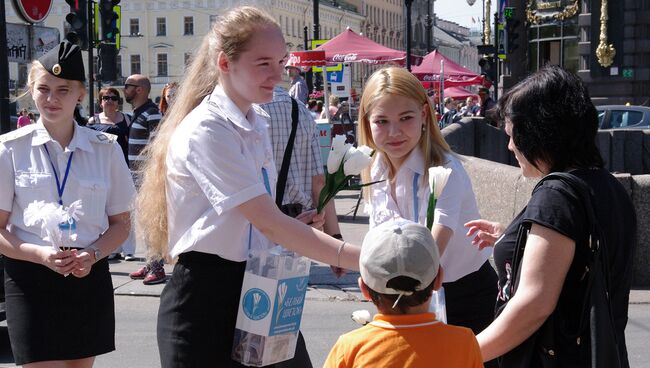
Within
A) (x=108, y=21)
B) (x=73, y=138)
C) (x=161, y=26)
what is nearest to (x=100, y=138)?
(x=73, y=138)

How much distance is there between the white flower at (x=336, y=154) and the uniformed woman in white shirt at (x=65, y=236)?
3.97ft

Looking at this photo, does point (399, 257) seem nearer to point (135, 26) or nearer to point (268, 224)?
point (268, 224)

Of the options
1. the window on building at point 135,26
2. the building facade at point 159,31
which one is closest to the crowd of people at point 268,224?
the building facade at point 159,31

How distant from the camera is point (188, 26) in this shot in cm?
9850

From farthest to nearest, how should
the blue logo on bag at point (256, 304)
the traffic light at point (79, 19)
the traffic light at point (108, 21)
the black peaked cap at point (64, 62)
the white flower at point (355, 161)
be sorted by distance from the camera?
the traffic light at point (108, 21) → the traffic light at point (79, 19) → the black peaked cap at point (64, 62) → the white flower at point (355, 161) → the blue logo on bag at point (256, 304)

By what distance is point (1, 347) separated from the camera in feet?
25.7

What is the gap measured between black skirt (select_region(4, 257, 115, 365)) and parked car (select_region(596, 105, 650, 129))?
61.0 feet

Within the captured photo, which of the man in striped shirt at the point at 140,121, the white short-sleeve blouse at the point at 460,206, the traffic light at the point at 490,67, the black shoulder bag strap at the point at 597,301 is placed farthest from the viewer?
the traffic light at the point at 490,67

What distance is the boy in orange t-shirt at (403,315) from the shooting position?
→ 2.66 m

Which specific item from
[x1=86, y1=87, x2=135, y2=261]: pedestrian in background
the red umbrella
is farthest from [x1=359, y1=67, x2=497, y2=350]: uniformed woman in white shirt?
the red umbrella

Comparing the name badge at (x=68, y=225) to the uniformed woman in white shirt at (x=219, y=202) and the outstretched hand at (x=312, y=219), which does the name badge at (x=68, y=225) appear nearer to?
the uniformed woman in white shirt at (x=219, y=202)

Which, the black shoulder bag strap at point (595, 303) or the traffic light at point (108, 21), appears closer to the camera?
the black shoulder bag strap at point (595, 303)

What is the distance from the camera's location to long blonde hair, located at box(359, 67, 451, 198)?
410 centimetres

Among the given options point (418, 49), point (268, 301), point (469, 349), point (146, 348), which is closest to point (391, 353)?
point (469, 349)
